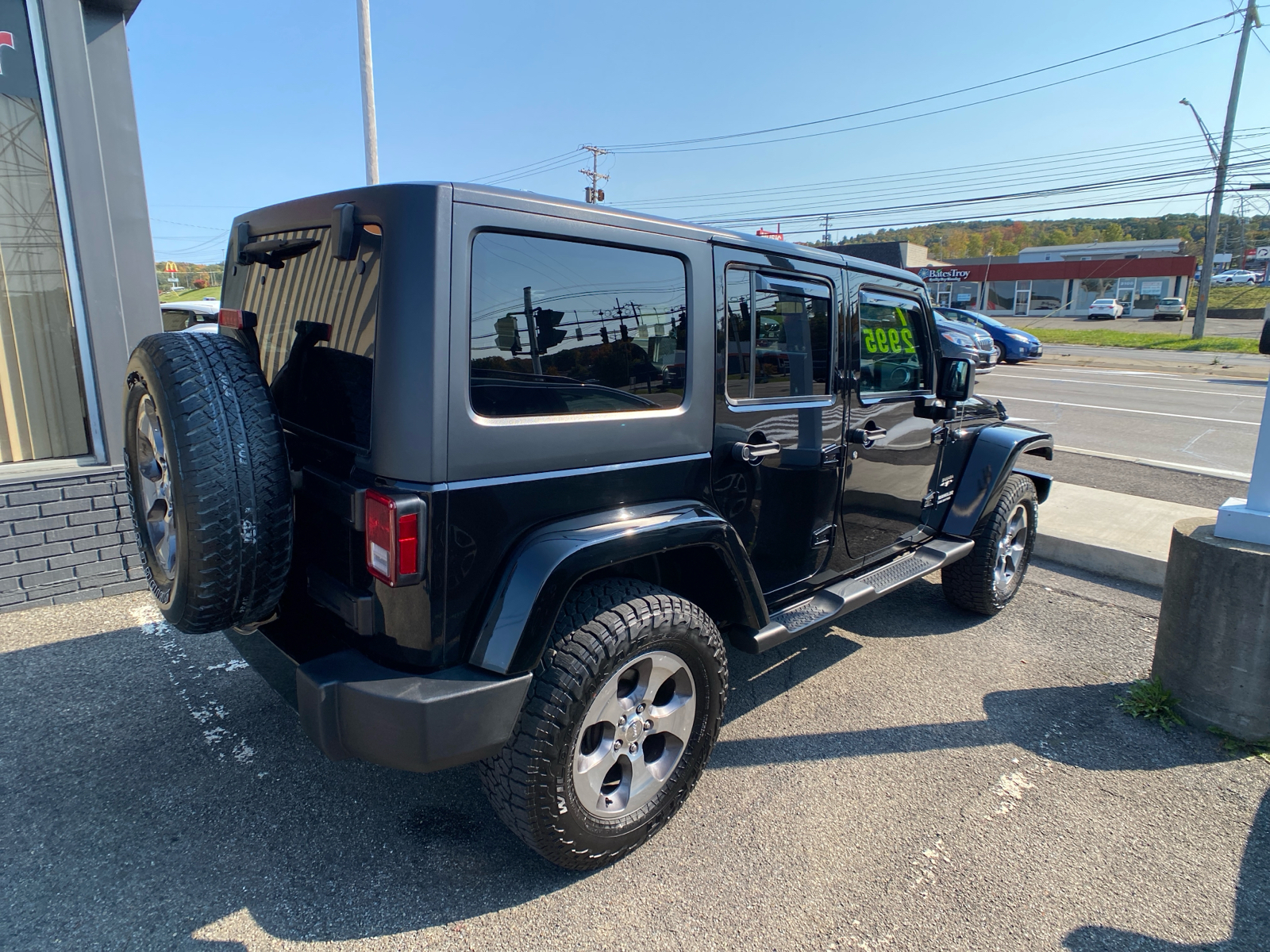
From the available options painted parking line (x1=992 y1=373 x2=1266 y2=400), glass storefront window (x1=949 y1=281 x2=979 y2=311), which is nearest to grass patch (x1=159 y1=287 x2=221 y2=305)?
painted parking line (x1=992 y1=373 x2=1266 y2=400)

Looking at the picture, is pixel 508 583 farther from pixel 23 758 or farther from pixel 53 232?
pixel 53 232

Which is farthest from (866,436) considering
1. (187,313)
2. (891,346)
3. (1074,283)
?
(1074,283)

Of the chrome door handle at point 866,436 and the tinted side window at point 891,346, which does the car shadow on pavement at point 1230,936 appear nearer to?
the chrome door handle at point 866,436

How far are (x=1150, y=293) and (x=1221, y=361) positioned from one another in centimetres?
3632

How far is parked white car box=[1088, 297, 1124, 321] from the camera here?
47.2m

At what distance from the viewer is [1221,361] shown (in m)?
22.1

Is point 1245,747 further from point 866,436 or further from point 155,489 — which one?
point 155,489

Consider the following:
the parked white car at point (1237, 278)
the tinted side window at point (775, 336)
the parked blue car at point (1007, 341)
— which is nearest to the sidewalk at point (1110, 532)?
the tinted side window at point (775, 336)

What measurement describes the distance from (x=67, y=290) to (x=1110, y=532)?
23.5 feet

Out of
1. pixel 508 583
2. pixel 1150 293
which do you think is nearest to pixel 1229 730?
pixel 508 583

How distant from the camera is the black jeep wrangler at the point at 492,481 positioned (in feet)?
6.25

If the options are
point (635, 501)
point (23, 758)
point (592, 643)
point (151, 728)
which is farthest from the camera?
point (151, 728)

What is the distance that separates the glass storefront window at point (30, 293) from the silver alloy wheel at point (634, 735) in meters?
4.09

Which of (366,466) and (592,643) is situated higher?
(366,466)
